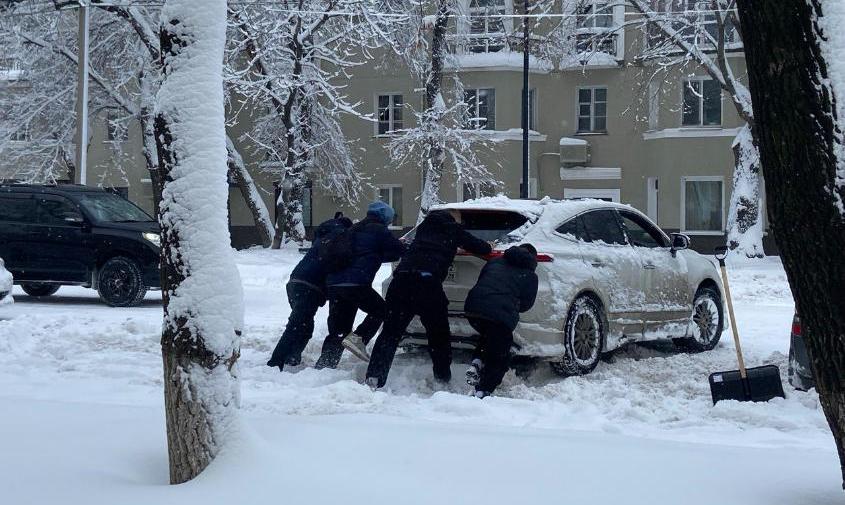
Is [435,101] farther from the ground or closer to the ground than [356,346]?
farther from the ground

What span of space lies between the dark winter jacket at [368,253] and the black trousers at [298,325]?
37 centimetres

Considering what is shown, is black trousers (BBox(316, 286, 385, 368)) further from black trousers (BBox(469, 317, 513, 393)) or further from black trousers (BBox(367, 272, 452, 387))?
black trousers (BBox(469, 317, 513, 393))

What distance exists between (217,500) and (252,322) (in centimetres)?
958

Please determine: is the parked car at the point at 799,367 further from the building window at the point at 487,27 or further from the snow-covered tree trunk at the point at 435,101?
the building window at the point at 487,27

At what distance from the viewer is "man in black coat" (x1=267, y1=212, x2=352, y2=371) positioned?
10.3 meters

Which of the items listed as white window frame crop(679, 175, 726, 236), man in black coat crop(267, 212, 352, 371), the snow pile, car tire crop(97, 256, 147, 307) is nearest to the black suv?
car tire crop(97, 256, 147, 307)

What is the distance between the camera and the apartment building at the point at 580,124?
117ft

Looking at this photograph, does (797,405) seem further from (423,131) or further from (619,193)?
(619,193)

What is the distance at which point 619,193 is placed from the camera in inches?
1471

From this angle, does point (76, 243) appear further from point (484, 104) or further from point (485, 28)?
point (484, 104)

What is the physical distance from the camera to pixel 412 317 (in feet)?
30.9

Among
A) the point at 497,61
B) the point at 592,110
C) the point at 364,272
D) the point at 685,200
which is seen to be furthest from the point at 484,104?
the point at 364,272

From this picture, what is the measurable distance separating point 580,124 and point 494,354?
98.3 feet

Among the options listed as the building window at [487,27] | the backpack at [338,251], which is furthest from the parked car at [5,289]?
the building window at [487,27]
